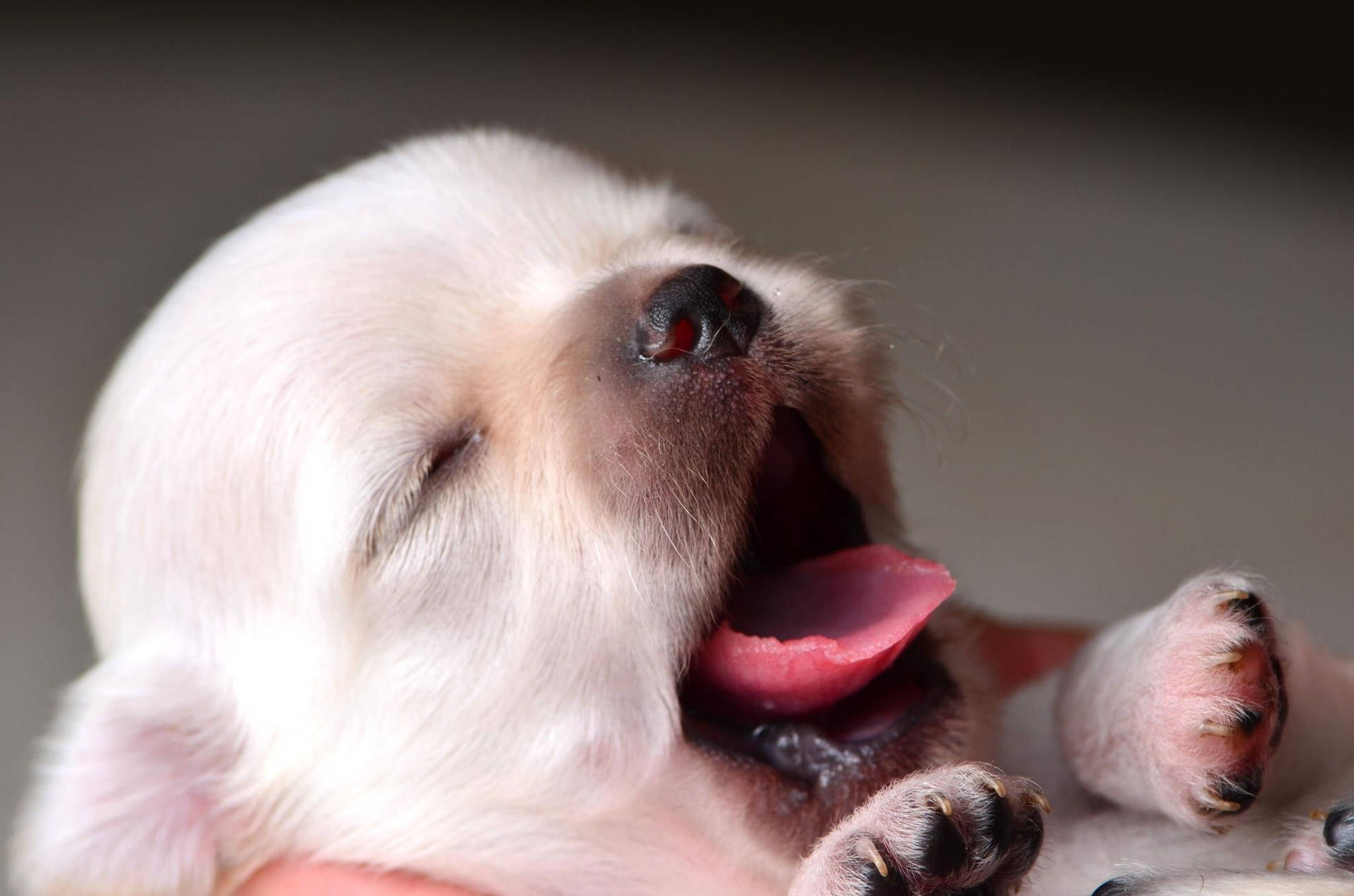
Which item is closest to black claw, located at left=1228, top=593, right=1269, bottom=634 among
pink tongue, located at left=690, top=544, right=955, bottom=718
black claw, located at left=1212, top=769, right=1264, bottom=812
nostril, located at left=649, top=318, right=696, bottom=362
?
black claw, located at left=1212, top=769, right=1264, bottom=812

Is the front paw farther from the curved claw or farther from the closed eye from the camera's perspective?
the closed eye

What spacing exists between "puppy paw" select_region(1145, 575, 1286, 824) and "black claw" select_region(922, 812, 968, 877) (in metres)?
0.38

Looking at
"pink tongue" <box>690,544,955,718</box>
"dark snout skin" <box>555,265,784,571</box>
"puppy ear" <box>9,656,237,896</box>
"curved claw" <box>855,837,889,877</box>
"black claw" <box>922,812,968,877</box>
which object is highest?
"dark snout skin" <box>555,265,784,571</box>

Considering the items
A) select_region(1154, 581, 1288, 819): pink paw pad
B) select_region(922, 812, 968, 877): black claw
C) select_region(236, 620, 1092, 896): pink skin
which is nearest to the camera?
select_region(922, 812, 968, 877): black claw

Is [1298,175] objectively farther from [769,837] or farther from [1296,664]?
[769,837]

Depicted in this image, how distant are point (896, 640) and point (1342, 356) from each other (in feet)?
13.9

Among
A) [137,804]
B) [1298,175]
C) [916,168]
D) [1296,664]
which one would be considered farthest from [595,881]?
[1298,175]

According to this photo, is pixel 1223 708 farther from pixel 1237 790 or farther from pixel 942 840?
pixel 942 840

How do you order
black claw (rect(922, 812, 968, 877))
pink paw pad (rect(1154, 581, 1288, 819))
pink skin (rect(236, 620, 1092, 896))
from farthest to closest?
pink skin (rect(236, 620, 1092, 896)) < pink paw pad (rect(1154, 581, 1288, 819)) < black claw (rect(922, 812, 968, 877))

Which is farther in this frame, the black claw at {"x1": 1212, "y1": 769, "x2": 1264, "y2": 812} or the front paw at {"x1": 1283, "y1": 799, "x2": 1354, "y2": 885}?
the black claw at {"x1": 1212, "y1": 769, "x2": 1264, "y2": 812}

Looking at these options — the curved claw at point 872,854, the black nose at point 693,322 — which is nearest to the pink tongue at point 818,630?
the curved claw at point 872,854

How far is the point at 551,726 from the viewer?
170cm

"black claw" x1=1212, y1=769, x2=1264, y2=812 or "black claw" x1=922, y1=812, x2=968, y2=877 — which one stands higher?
"black claw" x1=922, y1=812, x2=968, y2=877

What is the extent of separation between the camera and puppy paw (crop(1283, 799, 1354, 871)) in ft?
4.95
